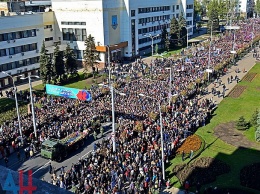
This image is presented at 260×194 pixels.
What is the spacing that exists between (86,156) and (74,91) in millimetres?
9858

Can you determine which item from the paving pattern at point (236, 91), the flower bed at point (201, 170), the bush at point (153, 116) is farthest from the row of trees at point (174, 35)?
the flower bed at point (201, 170)

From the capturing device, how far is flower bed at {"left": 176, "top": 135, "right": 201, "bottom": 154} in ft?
99.6

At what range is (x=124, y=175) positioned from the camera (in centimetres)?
2539

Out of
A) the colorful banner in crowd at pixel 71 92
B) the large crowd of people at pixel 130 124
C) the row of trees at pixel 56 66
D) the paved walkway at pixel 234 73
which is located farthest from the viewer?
the row of trees at pixel 56 66

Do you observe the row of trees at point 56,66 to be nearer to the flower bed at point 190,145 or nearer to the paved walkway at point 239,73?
the paved walkway at point 239,73

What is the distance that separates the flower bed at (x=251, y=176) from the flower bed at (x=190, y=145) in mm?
4979

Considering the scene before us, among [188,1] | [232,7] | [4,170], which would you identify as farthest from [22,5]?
[232,7]

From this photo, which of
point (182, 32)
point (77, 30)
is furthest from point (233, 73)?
point (77, 30)

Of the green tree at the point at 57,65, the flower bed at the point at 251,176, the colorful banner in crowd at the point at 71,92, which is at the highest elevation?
the green tree at the point at 57,65

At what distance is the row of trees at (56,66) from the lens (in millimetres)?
51500

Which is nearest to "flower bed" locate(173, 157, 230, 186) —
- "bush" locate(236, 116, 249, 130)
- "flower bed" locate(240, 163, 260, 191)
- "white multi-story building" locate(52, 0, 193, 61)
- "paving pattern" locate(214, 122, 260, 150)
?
"flower bed" locate(240, 163, 260, 191)

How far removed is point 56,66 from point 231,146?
31341 millimetres

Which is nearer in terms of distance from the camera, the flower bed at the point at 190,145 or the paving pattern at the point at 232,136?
the flower bed at the point at 190,145

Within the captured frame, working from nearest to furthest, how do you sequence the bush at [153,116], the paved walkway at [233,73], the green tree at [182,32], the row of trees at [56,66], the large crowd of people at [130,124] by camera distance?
1. the large crowd of people at [130,124]
2. the bush at [153,116]
3. the paved walkway at [233,73]
4. the row of trees at [56,66]
5. the green tree at [182,32]
